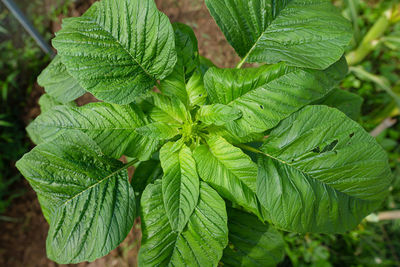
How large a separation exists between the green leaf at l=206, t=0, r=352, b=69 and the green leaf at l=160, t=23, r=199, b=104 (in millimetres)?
177

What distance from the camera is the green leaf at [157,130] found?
100 centimetres

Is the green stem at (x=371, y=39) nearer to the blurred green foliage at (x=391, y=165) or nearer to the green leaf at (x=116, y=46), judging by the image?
the blurred green foliage at (x=391, y=165)

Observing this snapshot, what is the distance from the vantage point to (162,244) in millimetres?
988

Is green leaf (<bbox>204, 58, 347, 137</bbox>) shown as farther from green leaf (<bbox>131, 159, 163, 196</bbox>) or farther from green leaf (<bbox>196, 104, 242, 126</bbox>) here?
green leaf (<bbox>131, 159, 163, 196</bbox>)

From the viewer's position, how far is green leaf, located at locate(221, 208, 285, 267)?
45.1 inches

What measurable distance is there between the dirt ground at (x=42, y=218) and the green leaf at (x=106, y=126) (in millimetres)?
1238

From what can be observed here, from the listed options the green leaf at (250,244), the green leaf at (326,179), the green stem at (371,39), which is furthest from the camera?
the green stem at (371,39)

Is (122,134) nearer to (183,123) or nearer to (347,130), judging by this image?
(183,123)

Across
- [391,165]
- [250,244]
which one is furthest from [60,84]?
[391,165]

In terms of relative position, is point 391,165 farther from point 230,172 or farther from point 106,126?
point 106,126

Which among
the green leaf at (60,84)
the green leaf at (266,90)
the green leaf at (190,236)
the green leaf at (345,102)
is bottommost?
the green leaf at (345,102)

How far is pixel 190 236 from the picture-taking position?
98cm

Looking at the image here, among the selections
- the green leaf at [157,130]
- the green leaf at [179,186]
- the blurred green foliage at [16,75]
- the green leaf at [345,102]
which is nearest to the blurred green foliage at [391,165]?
the green leaf at [345,102]

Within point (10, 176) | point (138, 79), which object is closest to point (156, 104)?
point (138, 79)
